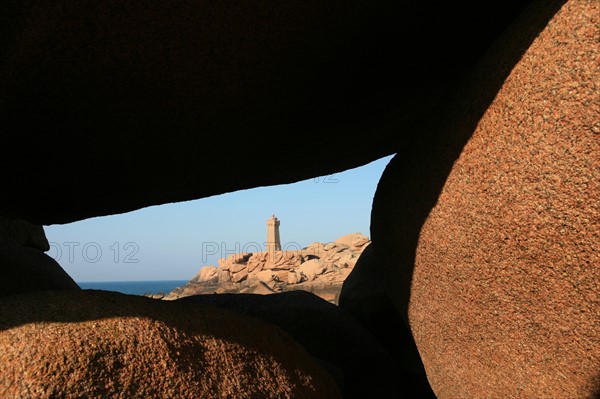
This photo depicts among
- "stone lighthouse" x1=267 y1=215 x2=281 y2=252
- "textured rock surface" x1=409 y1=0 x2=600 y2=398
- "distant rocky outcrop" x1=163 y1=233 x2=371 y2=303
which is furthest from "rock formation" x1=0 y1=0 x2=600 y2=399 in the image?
"stone lighthouse" x1=267 y1=215 x2=281 y2=252

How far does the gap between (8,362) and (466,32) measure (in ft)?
7.91

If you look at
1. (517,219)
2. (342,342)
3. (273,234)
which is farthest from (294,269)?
(517,219)

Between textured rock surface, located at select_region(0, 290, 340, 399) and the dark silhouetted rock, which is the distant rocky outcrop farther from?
textured rock surface, located at select_region(0, 290, 340, 399)

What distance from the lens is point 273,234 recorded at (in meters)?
37.8

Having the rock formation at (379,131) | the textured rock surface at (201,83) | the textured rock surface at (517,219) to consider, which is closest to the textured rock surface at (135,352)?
the rock formation at (379,131)

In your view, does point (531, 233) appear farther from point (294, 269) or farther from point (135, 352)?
point (294, 269)

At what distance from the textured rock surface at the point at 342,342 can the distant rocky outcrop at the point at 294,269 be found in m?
15.9

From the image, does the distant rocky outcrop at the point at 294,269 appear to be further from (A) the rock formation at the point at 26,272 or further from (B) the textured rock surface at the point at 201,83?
(B) the textured rock surface at the point at 201,83

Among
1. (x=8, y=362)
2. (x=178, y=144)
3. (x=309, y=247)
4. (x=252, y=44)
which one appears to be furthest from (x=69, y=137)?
(x=309, y=247)

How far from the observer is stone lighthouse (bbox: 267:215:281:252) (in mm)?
37438

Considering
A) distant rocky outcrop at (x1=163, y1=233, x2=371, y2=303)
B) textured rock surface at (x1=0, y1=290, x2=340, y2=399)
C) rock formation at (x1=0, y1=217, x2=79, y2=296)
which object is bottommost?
textured rock surface at (x1=0, y1=290, x2=340, y2=399)

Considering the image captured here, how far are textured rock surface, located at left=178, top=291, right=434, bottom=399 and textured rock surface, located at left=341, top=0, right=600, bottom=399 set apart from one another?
921 millimetres

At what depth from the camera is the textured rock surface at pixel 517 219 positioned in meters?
1.78

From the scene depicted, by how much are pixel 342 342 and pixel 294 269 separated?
85.2 feet
